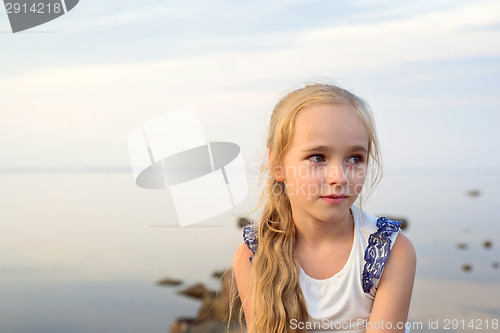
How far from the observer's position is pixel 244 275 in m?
2.11

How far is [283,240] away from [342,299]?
1.03 ft

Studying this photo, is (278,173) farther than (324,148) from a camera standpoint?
Yes

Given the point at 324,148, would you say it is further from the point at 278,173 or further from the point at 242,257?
the point at 242,257

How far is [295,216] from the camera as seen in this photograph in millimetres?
2094

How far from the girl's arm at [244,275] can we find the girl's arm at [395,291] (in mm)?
457

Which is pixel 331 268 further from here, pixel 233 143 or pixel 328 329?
pixel 233 143

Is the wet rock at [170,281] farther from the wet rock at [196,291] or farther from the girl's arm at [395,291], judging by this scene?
the girl's arm at [395,291]

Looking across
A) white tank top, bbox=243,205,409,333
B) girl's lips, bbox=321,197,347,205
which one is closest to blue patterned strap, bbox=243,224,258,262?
white tank top, bbox=243,205,409,333

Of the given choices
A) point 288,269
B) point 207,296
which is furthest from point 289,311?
point 207,296

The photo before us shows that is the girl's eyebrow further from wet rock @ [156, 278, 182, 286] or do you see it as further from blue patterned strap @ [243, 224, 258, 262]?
wet rock @ [156, 278, 182, 286]

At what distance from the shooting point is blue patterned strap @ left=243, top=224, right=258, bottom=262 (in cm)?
213

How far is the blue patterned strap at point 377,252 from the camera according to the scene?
6.36ft

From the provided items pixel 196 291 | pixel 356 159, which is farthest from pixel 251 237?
pixel 196 291

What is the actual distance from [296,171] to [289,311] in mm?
499
